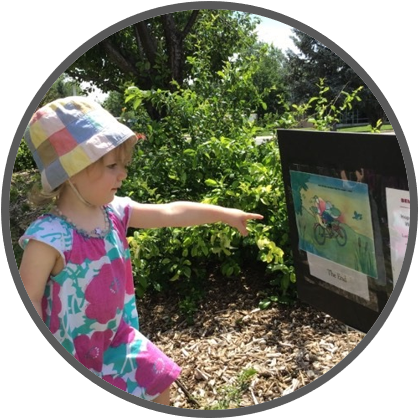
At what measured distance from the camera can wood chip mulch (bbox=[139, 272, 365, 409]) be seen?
77.3 inches

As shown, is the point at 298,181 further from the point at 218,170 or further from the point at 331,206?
the point at 218,170

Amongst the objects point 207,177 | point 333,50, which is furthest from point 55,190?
point 207,177

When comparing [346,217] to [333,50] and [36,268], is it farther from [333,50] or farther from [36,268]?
[36,268]

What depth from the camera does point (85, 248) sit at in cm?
153

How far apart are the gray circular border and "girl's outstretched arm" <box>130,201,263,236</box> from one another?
0.41m

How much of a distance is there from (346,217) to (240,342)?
0.73 metres

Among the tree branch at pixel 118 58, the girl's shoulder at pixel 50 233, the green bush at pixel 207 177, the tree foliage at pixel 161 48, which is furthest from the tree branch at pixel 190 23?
the girl's shoulder at pixel 50 233

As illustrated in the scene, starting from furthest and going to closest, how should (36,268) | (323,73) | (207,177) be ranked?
(207,177) < (323,73) < (36,268)

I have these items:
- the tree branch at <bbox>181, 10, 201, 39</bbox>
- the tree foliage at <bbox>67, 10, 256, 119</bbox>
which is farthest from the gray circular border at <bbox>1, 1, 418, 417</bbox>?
the tree branch at <bbox>181, 10, 201, 39</bbox>

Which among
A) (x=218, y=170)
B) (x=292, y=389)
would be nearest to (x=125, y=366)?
(x=292, y=389)

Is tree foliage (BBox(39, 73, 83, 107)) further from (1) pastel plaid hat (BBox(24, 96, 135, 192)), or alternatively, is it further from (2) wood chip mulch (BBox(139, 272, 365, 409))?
(2) wood chip mulch (BBox(139, 272, 365, 409))

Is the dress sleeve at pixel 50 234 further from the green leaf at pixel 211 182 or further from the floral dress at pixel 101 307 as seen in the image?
the green leaf at pixel 211 182

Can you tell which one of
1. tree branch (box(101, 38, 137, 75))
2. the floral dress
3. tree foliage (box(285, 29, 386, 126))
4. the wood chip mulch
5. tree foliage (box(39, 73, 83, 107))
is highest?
Result: tree branch (box(101, 38, 137, 75))

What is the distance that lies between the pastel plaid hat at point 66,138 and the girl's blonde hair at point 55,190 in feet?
0.11
